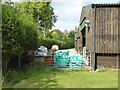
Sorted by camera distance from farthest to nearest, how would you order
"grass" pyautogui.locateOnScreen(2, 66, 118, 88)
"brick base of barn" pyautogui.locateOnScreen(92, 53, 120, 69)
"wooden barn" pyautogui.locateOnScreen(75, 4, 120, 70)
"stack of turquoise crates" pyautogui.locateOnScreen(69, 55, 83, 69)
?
"stack of turquoise crates" pyautogui.locateOnScreen(69, 55, 83, 69), "brick base of barn" pyautogui.locateOnScreen(92, 53, 120, 69), "wooden barn" pyautogui.locateOnScreen(75, 4, 120, 70), "grass" pyautogui.locateOnScreen(2, 66, 118, 88)

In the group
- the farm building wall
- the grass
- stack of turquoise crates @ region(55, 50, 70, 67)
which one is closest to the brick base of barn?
the farm building wall

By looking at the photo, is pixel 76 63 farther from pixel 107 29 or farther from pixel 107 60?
pixel 107 29

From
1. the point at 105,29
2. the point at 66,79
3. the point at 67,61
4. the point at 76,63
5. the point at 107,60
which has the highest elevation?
the point at 105,29

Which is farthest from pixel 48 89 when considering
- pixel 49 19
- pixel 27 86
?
pixel 49 19

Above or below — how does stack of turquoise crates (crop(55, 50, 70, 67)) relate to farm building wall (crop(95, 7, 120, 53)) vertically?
below

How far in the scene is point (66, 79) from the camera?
7.07 m

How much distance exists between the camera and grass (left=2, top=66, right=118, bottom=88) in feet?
19.5

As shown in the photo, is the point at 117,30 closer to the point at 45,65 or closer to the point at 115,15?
the point at 115,15

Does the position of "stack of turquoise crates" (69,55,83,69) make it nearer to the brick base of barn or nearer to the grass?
the grass

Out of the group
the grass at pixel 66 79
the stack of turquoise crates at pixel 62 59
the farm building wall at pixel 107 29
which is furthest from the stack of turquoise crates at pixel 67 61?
the farm building wall at pixel 107 29

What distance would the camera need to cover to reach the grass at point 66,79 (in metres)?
5.95

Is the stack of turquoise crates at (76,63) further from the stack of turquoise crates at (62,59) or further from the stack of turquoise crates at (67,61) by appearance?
the stack of turquoise crates at (62,59)

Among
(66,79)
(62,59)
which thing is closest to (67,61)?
(62,59)

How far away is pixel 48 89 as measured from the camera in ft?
17.9
